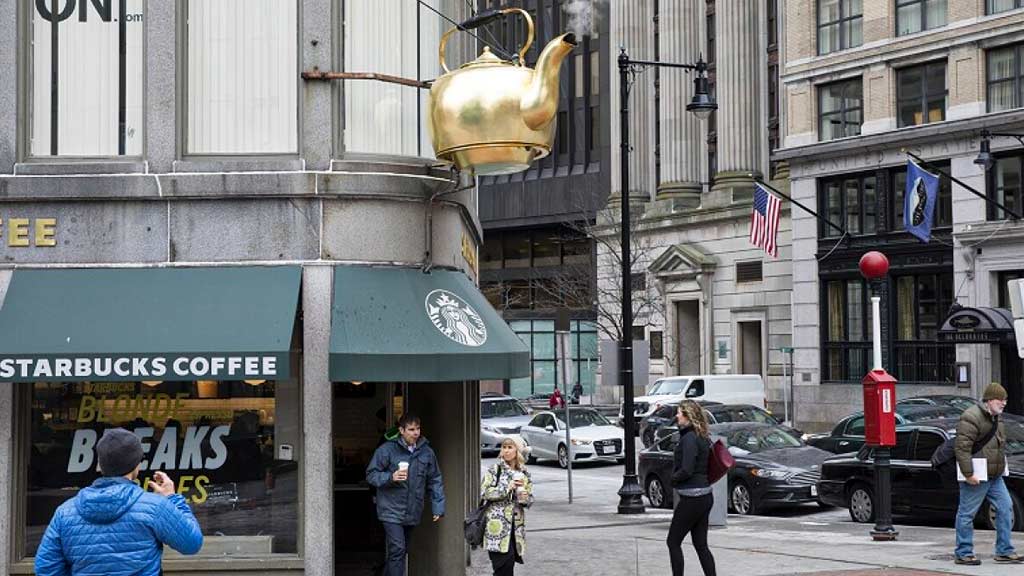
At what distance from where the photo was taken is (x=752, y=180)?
198 feet

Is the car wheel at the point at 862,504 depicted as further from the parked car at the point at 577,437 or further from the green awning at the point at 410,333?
the parked car at the point at 577,437

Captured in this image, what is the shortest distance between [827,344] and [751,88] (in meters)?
15.9

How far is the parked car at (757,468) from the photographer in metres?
22.6

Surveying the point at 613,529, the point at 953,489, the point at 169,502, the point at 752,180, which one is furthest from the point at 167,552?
the point at 752,180

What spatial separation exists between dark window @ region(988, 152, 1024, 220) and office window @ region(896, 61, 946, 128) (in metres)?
2.80

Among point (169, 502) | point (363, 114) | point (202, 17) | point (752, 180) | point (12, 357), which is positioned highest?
point (752, 180)

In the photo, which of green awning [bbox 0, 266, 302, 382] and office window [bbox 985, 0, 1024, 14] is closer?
green awning [bbox 0, 266, 302, 382]

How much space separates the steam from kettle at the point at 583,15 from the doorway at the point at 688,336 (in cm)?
1843

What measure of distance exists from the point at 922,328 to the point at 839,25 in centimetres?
1062

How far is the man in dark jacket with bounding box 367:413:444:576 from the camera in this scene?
471 inches

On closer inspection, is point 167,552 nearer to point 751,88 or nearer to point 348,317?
point 348,317

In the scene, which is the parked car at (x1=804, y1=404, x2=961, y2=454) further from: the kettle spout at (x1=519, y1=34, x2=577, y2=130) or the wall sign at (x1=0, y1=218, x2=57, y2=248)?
the wall sign at (x1=0, y1=218, x2=57, y2=248)

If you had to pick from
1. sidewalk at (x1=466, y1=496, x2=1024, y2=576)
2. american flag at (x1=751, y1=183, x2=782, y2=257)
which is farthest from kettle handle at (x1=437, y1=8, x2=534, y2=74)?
american flag at (x1=751, y1=183, x2=782, y2=257)

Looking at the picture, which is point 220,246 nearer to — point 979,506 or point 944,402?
point 979,506
